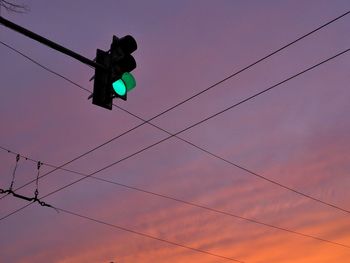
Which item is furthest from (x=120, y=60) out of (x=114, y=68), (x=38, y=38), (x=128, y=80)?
(x=38, y=38)

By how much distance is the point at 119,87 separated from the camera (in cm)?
664

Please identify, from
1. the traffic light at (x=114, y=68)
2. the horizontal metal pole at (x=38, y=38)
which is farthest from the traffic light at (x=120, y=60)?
the horizontal metal pole at (x=38, y=38)

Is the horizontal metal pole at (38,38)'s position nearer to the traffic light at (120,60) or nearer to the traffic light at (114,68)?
the traffic light at (114,68)

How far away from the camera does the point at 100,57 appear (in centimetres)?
662

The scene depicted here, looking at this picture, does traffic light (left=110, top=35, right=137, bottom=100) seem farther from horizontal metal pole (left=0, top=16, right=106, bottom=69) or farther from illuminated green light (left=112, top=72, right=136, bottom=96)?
horizontal metal pole (left=0, top=16, right=106, bottom=69)

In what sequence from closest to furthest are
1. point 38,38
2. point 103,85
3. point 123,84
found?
point 38,38, point 103,85, point 123,84

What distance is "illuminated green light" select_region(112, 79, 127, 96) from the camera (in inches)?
260

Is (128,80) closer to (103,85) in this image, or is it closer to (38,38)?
(103,85)

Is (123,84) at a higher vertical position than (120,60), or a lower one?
lower

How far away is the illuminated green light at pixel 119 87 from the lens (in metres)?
6.61

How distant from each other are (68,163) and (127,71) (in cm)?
1252

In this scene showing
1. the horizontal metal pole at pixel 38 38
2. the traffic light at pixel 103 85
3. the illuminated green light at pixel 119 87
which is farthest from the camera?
the illuminated green light at pixel 119 87

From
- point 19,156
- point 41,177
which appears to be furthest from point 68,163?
point 19,156

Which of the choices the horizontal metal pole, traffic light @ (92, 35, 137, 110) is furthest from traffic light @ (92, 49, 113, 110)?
the horizontal metal pole
